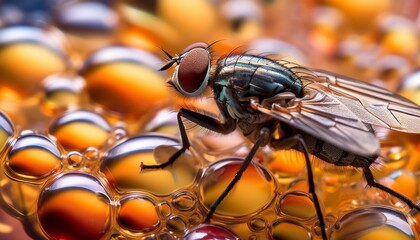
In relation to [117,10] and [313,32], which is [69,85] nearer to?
[117,10]

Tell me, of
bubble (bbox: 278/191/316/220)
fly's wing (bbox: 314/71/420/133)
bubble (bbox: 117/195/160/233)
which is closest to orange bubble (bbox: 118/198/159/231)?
bubble (bbox: 117/195/160/233)

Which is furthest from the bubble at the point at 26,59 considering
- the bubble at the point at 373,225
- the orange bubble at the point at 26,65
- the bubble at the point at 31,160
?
the bubble at the point at 373,225

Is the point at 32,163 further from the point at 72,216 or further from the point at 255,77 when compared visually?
the point at 255,77

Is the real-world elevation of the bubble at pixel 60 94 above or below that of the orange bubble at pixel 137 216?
above

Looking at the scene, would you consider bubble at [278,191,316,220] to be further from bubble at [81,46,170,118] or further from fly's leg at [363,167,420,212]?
bubble at [81,46,170,118]

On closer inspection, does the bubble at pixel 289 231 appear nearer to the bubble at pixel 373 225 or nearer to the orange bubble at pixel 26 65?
the bubble at pixel 373 225
